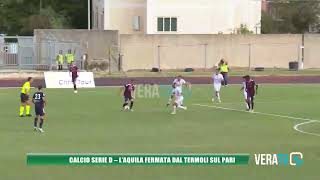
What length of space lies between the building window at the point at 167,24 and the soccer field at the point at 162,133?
95.0ft

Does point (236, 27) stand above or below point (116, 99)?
above

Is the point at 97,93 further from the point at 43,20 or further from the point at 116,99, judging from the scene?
the point at 43,20

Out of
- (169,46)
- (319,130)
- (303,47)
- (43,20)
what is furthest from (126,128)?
(43,20)

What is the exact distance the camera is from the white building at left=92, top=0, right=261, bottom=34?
68000 millimetres

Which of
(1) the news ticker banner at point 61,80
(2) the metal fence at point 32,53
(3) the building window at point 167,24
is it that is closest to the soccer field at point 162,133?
(1) the news ticker banner at point 61,80

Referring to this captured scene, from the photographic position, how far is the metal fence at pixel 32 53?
5406cm

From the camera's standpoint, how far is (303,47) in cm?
6200

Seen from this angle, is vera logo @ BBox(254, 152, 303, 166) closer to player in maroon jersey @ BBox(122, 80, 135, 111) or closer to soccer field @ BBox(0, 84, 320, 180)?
soccer field @ BBox(0, 84, 320, 180)

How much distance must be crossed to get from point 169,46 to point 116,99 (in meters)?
22.0

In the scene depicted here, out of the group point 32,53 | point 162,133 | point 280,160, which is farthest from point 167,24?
point 280,160

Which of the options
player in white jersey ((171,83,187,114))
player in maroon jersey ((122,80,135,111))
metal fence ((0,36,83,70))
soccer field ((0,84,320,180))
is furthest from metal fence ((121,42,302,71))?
player in white jersey ((171,83,187,114))

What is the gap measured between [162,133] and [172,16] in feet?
145

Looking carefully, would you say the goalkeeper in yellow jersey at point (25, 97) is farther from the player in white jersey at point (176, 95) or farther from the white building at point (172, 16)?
the white building at point (172, 16)

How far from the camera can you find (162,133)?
975 inches
